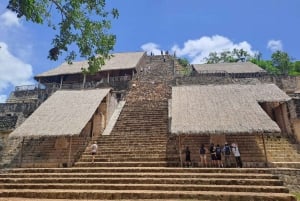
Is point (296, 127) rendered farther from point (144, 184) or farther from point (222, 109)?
point (144, 184)

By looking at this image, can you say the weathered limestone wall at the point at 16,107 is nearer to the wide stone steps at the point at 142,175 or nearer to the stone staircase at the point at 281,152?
the wide stone steps at the point at 142,175

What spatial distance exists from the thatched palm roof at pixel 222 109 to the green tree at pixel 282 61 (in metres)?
22.7

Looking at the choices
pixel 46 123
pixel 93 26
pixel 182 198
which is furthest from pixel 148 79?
pixel 182 198

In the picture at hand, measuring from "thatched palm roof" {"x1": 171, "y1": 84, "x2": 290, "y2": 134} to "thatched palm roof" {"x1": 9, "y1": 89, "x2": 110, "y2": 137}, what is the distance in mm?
4173

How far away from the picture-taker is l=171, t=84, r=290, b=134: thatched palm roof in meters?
9.74

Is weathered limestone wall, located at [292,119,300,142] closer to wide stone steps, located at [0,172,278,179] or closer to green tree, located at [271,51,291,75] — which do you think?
wide stone steps, located at [0,172,278,179]

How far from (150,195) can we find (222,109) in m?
6.31

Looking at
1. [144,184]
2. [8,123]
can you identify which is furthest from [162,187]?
[8,123]

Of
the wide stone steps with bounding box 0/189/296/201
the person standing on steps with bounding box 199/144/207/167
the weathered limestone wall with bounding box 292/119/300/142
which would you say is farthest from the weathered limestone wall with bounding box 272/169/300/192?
the weathered limestone wall with bounding box 292/119/300/142

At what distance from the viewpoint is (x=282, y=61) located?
113 feet

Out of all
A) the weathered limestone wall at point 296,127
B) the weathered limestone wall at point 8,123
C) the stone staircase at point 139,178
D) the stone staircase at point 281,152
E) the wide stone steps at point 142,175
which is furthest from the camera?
the weathered limestone wall at point 8,123

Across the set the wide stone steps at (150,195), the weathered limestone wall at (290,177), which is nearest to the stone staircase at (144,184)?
the wide stone steps at (150,195)

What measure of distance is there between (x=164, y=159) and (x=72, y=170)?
11.2 feet

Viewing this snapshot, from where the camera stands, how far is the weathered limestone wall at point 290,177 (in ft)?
28.5
